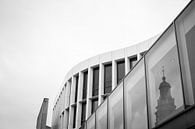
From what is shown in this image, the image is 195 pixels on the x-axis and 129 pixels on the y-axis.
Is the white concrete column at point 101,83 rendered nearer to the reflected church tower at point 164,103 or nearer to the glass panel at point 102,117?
the glass panel at point 102,117

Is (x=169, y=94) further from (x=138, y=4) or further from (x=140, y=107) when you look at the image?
(x=138, y=4)

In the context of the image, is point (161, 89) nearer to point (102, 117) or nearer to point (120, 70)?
point (102, 117)

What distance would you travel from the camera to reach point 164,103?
781cm

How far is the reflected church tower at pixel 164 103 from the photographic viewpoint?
7.48 metres

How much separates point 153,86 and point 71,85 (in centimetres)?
2620

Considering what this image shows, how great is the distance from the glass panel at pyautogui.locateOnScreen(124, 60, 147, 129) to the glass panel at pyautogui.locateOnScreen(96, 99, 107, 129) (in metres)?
2.77

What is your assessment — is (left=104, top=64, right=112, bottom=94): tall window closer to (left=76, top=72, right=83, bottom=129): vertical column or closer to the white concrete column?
the white concrete column

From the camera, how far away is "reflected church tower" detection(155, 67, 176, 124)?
748cm

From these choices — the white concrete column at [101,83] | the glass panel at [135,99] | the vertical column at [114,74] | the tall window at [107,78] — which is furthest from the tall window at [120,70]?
the glass panel at [135,99]

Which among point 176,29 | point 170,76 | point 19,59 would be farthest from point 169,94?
point 19,59

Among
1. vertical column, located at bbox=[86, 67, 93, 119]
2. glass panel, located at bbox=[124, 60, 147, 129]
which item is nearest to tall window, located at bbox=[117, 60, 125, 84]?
vertical column, located at bbox=[86, 67, 93, 119]

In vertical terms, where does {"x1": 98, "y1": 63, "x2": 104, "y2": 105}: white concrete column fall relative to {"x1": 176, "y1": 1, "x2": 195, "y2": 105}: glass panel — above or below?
above

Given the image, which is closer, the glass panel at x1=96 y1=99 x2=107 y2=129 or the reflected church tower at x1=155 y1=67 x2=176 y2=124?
the reflected church tower at x1=155 y1=67 x2=176 y2=124

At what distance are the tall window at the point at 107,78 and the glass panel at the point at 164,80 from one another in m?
20.3
